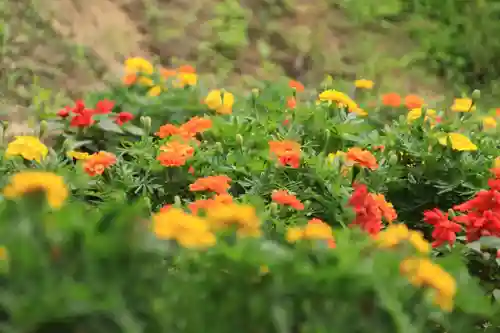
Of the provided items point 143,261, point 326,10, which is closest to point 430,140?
point 143,261

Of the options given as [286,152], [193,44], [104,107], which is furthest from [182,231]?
[193,44]

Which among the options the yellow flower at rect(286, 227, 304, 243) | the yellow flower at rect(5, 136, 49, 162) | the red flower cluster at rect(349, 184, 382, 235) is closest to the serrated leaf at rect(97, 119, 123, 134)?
the yellow flower at rect(5, 136, 49, 162)

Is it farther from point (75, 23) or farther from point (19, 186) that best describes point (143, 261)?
point (75, 23)

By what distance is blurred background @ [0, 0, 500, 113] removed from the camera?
11.3 ft

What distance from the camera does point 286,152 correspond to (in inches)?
69.7

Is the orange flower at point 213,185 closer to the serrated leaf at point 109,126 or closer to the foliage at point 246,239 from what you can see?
the foliage at point 246,239

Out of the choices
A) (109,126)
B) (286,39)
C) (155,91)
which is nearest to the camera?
Result: (109,126)

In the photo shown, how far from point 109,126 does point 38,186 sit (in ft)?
4.34

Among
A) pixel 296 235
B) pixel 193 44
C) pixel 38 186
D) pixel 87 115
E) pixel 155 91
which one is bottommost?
pixel 193 44

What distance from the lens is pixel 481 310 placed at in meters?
0.93

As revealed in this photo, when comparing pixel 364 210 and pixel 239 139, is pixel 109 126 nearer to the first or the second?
pixel 239 139

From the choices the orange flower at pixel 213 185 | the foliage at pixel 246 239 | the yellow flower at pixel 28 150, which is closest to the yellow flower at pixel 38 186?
the foliage at pixel 246 239

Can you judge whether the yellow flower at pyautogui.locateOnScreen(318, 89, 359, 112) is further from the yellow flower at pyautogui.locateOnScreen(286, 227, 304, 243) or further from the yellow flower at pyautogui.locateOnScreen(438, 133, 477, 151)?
the yellow flower at pyautogui.locateOnScreen(286, 227, 304, 243)

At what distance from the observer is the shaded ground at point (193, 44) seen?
3205 millimetres
